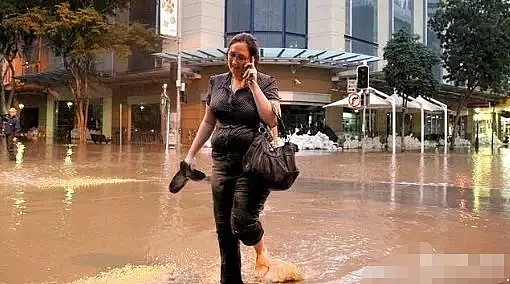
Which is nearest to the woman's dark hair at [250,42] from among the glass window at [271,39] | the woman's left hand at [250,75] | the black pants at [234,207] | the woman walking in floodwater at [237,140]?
the woman walking in floodwater at [237,140]

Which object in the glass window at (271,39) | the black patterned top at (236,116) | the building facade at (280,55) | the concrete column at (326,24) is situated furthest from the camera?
the concrete column at (326,24)

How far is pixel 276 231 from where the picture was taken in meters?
6.34

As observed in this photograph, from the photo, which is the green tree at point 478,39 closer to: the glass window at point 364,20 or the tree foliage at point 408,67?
the tree foliage at point 408,67

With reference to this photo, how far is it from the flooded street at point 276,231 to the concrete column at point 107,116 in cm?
2786

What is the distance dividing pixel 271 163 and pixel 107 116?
122 ft

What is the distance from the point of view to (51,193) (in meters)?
9.38

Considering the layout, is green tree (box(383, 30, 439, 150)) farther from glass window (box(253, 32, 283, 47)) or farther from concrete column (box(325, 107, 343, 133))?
glass window (box(253, 32, 283, 47))

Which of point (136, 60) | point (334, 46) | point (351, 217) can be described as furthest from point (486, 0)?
point (351, 217)

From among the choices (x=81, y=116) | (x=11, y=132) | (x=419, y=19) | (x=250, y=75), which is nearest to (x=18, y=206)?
(x=250, y=75)

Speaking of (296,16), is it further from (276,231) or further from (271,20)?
(276,231)

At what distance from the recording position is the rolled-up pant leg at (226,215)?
151 inches

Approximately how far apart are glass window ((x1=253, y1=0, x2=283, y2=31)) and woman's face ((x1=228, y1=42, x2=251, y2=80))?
2738 centimetres

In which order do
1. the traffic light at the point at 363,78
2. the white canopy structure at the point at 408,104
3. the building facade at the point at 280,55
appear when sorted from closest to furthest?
the traffic light at the point at 363,78 < the white canopy structure at the point at 408,104 < the building facade at the point at 280,55

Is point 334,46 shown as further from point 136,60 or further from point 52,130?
point 52,130
